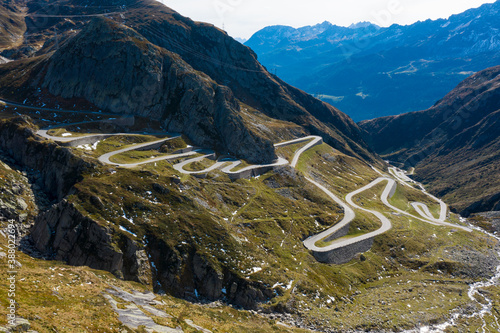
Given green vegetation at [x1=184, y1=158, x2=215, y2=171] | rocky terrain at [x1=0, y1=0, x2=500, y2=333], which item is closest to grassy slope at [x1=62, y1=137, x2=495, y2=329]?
rocky terrain at [x1=0, y1=0, x2=500, y2=333]

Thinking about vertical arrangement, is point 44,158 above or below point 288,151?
below

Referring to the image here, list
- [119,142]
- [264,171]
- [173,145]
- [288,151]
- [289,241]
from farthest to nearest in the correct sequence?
[288,151]
[264,171]
[173,145]
[119,142]
[289,241]

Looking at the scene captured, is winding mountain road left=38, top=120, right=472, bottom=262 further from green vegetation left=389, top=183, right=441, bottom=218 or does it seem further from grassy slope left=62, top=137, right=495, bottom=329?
green vegetation left=389, top=183, right=441, bottom=218

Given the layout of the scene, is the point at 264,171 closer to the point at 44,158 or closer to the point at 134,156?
the point at 134,156

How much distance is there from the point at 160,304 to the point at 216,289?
1714cm

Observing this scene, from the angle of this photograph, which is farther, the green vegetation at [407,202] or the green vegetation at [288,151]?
the green vegetation at [407,202]

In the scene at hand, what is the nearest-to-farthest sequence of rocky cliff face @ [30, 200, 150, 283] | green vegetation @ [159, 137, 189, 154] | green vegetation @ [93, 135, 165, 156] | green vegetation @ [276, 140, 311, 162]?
rocky cliff face @ [30, 200, 150, 283] < green vegetation @ [93, 135, 165, 156] < green vegetation @ [159, 137, 189, 154] < green vegetation @ [276, 140, 311, 162]

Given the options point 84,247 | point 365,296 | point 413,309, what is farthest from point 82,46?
point 413,309

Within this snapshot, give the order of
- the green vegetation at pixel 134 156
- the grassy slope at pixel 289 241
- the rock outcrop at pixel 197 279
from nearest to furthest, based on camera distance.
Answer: the rock outcrop at pixel 197 279, the grassy slope at pixel 289 241, the green vegetation at pixel 134 156

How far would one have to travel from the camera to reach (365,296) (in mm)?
78812

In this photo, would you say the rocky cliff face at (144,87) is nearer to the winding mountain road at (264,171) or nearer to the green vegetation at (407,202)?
A: the winding mountain road at (264,171)

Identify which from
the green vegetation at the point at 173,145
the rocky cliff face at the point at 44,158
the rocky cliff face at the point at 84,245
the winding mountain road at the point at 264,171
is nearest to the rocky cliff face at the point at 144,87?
the green vegetation at the point at 173,145

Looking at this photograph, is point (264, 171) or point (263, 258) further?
point (264, 171)

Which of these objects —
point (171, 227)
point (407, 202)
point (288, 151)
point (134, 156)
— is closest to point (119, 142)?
point (134, 156)
